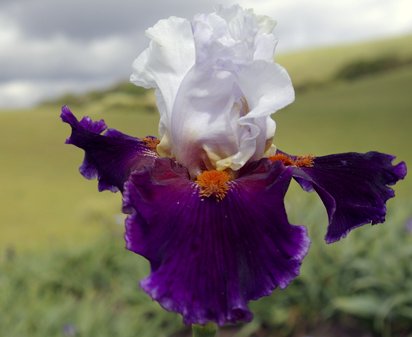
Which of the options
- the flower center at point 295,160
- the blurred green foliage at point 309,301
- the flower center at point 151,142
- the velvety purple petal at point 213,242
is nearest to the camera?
the velvety purple petal at point 213,242

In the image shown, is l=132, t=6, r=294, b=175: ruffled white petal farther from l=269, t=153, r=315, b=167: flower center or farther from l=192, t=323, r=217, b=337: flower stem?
l=192, t=323, r=217, b=337: flower stem

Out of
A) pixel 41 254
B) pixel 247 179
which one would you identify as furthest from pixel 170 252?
pixel 41 254

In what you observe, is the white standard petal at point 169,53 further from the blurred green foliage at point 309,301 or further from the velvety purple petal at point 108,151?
the blurred green foliage at point 309,301

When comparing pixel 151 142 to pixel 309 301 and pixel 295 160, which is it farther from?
pixel 309 301

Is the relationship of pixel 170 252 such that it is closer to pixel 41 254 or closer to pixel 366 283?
pixel 366 283

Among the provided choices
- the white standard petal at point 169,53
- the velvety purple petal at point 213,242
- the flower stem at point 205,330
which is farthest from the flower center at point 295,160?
the flower stem at point 205,330

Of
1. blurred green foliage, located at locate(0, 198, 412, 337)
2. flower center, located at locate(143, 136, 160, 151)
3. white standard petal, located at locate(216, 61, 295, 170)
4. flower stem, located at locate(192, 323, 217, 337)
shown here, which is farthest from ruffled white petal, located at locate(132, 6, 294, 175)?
blurred green foliage, located at locate(0, 198, 412, 337)

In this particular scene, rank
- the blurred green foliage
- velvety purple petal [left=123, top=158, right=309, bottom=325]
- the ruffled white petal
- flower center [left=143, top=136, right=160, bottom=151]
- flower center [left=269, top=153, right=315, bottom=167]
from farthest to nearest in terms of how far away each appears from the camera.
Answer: the blurred green foliage, flower center [left=143, top=136, right=160, bottom=151], flower center [left=269, top=153, right=315, bottom=167], the ruffled white petal, velvety purple petal [left=123, top=158, right=309, bottom=325]

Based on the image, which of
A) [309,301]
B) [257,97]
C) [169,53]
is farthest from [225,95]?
[309,301]
